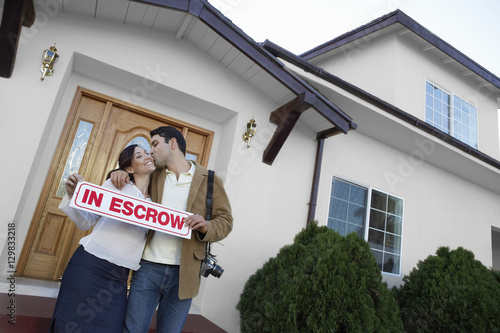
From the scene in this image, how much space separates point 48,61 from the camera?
3652mm

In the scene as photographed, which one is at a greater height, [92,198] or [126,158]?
[126,158]

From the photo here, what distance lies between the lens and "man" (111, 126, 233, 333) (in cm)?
190

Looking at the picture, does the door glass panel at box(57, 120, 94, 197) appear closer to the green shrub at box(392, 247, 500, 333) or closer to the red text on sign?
the red text on sign

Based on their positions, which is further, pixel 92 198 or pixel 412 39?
pixel 412 39

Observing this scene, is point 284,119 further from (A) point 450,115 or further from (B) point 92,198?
(A) point 450,115

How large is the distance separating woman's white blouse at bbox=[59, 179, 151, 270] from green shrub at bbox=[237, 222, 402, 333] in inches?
80.3

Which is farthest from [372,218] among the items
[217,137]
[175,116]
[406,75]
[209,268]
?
[209,268]

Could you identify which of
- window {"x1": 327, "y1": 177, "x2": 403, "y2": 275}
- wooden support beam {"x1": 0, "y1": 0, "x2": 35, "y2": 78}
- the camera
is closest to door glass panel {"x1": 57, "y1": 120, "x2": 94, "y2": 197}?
wooden support beam {"x1": 0, "y1": 0, "x2": 35, "y2": 78}

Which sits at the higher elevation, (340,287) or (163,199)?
(163,199)

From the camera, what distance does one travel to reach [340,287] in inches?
137

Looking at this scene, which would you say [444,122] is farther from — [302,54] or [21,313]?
[21,313]

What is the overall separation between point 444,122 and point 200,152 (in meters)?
6.25

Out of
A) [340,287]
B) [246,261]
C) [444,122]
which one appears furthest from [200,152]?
[444,122]

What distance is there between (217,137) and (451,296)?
392 centimetres
